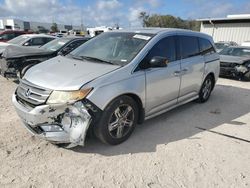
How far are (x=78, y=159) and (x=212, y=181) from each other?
1793 mm

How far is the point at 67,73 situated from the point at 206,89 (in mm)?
4020

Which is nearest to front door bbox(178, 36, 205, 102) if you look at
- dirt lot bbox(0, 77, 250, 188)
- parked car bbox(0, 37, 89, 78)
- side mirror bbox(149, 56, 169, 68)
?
dirt lot bbox(0, 77, 250, 188)

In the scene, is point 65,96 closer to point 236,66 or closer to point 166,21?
point 236,66

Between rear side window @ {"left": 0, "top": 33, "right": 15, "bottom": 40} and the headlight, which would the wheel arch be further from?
rear side window @ {"left": 0, "top": 33, "right": 15, "bottom": 40}

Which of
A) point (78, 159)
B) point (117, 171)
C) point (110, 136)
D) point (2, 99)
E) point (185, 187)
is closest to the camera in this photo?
point (185, 187)

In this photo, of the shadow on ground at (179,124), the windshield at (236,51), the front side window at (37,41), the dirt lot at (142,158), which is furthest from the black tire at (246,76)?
the front side window at (37,41)

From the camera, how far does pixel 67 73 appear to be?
3580 mm

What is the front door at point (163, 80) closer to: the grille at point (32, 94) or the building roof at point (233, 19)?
the grille at point (32, 94)

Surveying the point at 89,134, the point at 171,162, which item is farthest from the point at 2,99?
the point at 171,162

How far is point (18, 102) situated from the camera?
3656mm

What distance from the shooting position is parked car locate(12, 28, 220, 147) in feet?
10.7

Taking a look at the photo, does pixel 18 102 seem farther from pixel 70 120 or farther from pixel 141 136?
pixel 141 136

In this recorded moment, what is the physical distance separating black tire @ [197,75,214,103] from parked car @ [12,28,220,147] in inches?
31.7

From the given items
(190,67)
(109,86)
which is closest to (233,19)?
(190,67)
